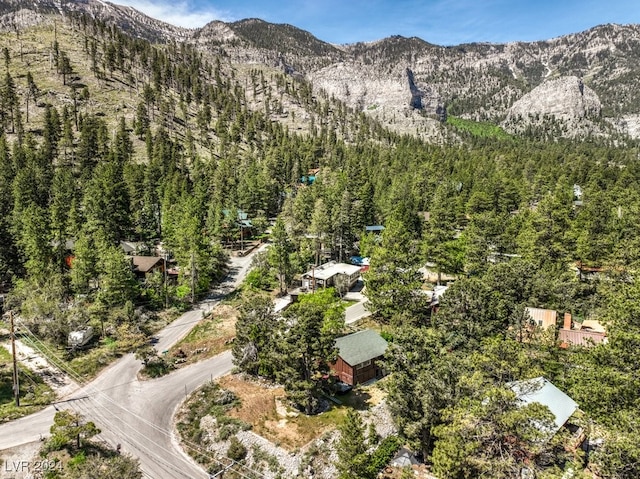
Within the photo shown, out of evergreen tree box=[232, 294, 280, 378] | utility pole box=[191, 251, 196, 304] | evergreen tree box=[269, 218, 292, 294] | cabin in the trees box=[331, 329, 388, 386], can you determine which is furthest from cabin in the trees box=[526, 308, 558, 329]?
utility pole box=[191, 251, 196, 304]

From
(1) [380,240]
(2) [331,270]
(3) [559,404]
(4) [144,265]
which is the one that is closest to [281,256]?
(2) [331,270]

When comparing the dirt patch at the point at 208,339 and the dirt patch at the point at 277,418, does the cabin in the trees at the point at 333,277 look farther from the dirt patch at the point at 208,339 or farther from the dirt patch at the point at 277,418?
the dirt patch at the point at 277,418

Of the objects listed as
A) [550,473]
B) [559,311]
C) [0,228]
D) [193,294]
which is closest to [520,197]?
[559,311]

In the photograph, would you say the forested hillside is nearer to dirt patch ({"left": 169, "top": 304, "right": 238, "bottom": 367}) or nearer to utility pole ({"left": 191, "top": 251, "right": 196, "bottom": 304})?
utility pole ({"left": 191, "top": 251, "right": 196, "bottom": 304})

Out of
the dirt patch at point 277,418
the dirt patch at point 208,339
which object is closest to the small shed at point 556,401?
the dirt patch at point 277,418

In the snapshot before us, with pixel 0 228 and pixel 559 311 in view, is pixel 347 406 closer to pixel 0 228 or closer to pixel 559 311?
pixel 559 311
